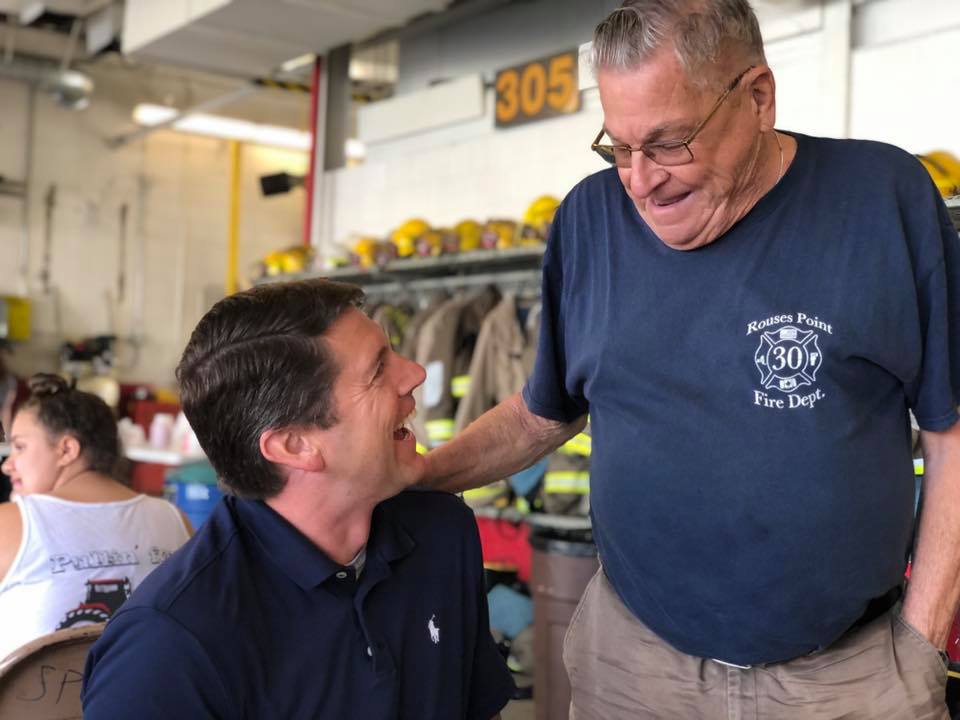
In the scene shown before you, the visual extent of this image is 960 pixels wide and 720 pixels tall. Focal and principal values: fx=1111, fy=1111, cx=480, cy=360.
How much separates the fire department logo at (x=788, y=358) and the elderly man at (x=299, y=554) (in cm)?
56

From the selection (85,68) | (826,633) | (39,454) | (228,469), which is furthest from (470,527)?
(85,68)

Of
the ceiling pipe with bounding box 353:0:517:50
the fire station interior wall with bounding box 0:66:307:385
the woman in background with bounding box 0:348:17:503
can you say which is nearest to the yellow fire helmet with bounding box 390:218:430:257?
the ceiling pipe with bounding box 353:0:517:50

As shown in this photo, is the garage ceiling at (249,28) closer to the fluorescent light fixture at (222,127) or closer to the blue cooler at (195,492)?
the fluorescent light fixture at (222,127)

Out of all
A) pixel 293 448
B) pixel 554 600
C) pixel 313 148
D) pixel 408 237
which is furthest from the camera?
pixel 313 148

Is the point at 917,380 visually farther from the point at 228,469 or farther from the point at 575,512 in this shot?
the point at 575,512

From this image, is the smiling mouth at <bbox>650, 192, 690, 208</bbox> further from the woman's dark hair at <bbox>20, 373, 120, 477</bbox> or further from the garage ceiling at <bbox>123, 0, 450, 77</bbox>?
the garage ceiling at <bbox>123, 0, 450, 77</bbox>

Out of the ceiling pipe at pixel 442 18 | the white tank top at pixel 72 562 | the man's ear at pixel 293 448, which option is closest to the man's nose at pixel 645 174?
the man's ear at pixel 293 448

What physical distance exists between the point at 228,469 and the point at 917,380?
3.48ft

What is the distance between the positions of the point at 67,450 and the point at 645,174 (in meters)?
2.30

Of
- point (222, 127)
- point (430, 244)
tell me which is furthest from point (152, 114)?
point (430, 244)

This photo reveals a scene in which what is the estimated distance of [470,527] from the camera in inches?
79.0

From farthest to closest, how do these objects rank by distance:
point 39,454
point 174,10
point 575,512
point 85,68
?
point 85,68 < point 174,10 < point 575,512 < point 39,454

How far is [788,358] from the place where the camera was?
5.33 feet

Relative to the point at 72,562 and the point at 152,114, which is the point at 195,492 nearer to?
the point at 72,562
